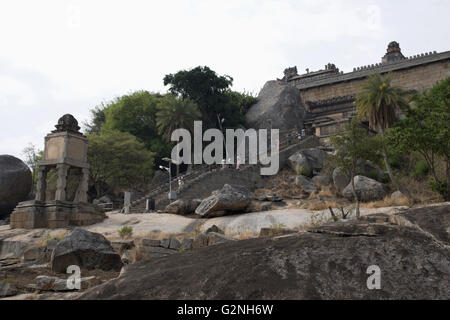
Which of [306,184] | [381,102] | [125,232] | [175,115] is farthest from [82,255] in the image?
[175,115]

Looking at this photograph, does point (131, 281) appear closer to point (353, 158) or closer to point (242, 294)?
point (242, 294)

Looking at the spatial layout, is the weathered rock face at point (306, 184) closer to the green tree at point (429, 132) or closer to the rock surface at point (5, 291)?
the green tree at point (429, 132)

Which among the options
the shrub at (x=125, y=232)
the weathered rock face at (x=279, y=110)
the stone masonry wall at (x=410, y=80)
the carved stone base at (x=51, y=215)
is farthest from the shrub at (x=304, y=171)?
the stone masonry wall at (x=410, y=80)

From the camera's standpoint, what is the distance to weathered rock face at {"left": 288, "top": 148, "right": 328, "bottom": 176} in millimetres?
31180

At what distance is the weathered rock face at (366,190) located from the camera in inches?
866

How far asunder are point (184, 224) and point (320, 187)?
12.7m

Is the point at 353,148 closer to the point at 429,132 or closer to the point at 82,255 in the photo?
the point at 429,132

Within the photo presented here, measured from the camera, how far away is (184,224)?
17828 mm

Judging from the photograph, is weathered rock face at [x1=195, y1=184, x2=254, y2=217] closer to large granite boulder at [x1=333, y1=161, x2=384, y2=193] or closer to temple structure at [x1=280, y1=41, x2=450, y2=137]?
large granite boulder at [x1=333, y1=161, x2=384, y2=193]

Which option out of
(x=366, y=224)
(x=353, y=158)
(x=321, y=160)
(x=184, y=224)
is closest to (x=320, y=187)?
(x=321, y=160)

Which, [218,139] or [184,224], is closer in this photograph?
[184,224]

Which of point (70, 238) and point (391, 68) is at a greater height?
point (391, 68)

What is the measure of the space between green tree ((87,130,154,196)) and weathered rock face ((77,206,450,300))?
31.4 m
